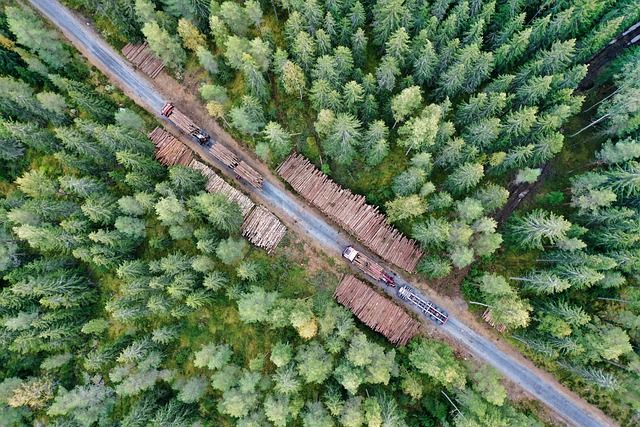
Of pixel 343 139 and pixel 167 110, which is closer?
pixel 343 139

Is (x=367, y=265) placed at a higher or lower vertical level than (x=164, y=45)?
lower

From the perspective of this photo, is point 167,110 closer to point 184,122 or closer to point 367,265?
point 184,122

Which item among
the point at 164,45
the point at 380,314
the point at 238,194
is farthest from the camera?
the point at 238,194

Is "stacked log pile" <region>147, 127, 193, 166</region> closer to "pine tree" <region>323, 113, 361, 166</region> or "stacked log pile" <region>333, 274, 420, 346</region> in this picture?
"pine tree" <region>323, 113, 361, 166</region>

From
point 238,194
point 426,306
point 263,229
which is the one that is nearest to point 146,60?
point 238,194

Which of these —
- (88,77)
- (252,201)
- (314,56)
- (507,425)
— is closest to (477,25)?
(314,56)

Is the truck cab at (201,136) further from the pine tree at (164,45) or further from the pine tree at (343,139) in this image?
the pine tree at (343,139)
